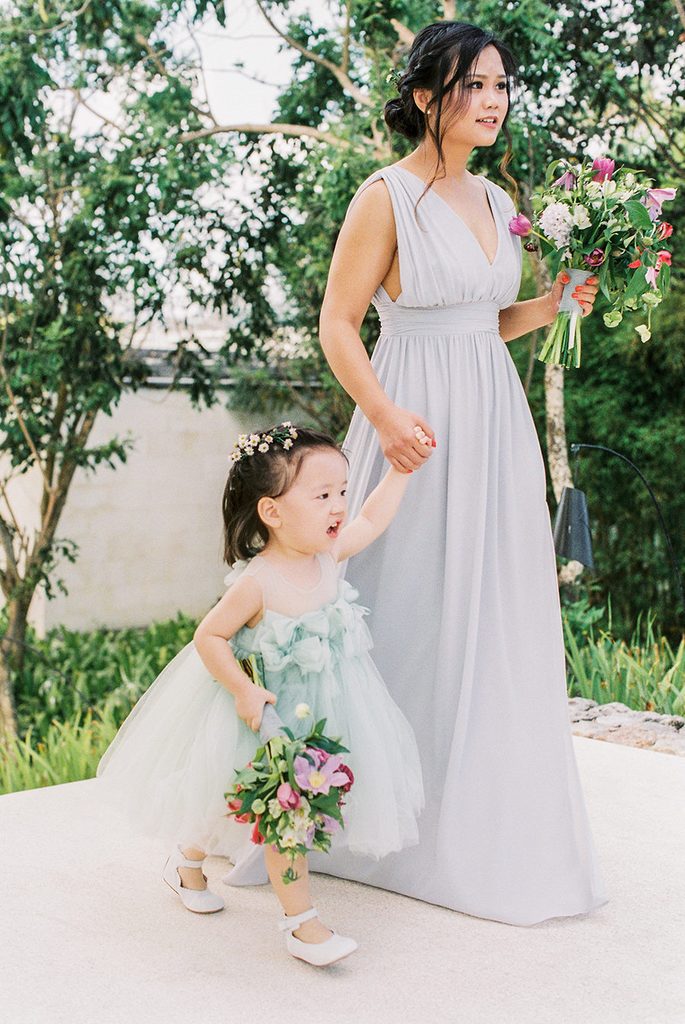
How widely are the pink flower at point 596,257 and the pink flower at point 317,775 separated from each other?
1.14 m

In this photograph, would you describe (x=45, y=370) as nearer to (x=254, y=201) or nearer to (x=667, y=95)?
(x=254, y=201)

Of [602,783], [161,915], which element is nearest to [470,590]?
[161,915]

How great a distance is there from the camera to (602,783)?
3.47 metres

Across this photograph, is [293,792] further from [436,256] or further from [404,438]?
[436,256]

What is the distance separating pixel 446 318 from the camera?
8.09ft

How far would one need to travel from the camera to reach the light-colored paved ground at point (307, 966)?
1.99m

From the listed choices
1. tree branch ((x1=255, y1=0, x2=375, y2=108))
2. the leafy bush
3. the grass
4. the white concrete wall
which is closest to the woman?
the grass

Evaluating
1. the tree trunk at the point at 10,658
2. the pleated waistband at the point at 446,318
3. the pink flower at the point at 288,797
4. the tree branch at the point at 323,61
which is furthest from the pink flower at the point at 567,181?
the tree trunk at the point at 10,658

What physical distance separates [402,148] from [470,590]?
4190 millimetres

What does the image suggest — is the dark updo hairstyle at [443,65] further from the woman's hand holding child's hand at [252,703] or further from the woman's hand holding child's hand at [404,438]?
the woman's hand holding child's hand at [252,703]

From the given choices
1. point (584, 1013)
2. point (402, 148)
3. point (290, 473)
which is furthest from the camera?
point (402, 148)

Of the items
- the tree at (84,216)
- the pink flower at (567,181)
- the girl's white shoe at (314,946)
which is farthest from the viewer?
the tree at (84,216)

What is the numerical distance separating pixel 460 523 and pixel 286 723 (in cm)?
56

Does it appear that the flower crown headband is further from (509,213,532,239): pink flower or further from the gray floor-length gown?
(509,213,532,239): pink flower
